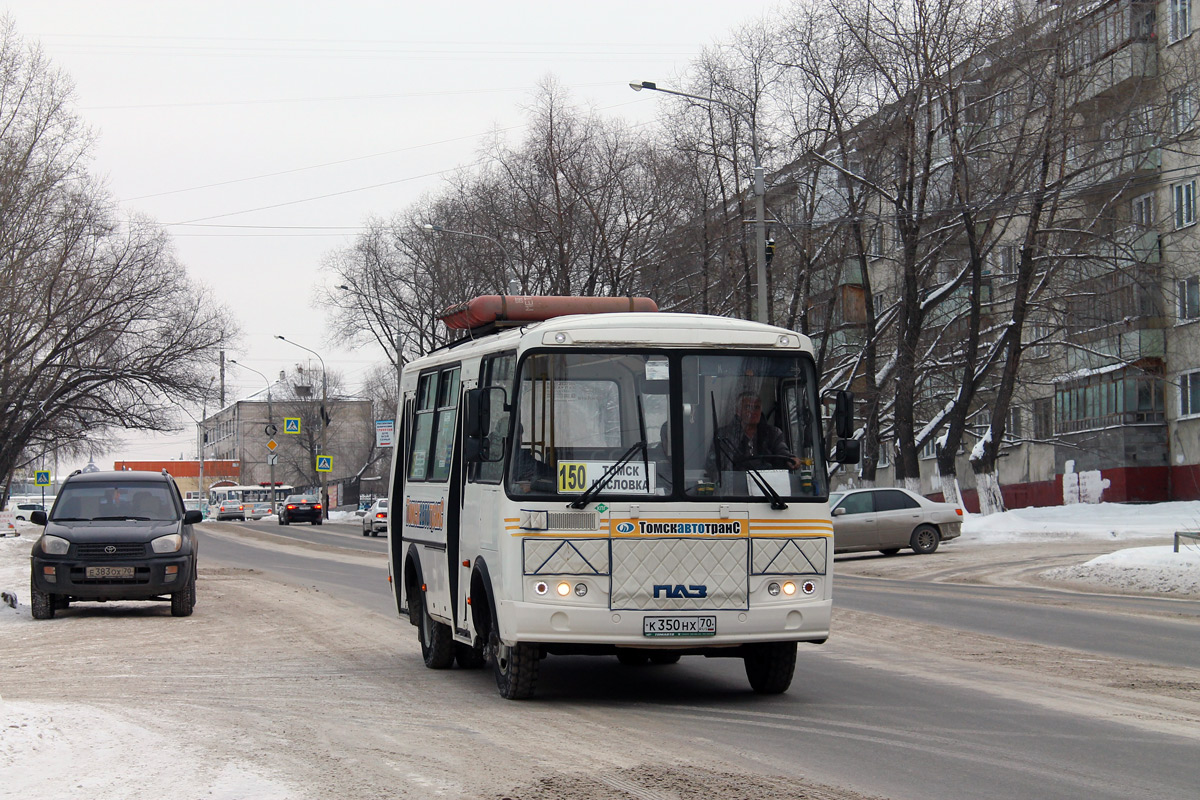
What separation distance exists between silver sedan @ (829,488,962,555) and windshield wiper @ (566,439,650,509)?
20.2m

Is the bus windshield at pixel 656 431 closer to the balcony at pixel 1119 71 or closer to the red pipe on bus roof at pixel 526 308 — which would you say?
the red pipe on bus roof at pixel 526 308

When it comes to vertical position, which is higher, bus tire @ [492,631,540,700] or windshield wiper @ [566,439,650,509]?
windshield wiper @ [566,439,650,509]

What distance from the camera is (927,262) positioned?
38.2m

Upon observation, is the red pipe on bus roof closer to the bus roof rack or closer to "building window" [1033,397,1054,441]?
the bus roof rack

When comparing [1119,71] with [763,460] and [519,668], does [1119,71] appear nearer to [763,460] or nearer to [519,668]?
[763,460]

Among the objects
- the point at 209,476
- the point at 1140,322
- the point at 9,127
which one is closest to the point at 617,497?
the point at 1140,322

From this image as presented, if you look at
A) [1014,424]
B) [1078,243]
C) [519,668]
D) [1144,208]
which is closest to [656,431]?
[519,668]

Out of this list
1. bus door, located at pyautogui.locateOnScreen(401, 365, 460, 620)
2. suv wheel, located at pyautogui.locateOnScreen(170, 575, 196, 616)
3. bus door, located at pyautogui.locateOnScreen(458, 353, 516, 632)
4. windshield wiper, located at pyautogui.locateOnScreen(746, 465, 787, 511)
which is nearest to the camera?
windshield wiper, located at pyautogui.locateOnScreen(746, 465, 787, 511)

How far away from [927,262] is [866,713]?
1197 inches

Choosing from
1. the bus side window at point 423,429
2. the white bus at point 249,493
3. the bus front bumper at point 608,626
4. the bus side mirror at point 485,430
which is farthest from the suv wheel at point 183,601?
the white bus at point 249,493

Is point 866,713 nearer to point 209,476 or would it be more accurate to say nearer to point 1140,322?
point 1140,322

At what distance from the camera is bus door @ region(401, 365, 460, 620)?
37.2 ft

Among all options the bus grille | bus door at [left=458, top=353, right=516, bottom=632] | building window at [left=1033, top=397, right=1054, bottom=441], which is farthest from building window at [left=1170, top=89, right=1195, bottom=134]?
the bus grille

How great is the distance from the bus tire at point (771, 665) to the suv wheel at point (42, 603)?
35.0 feet
